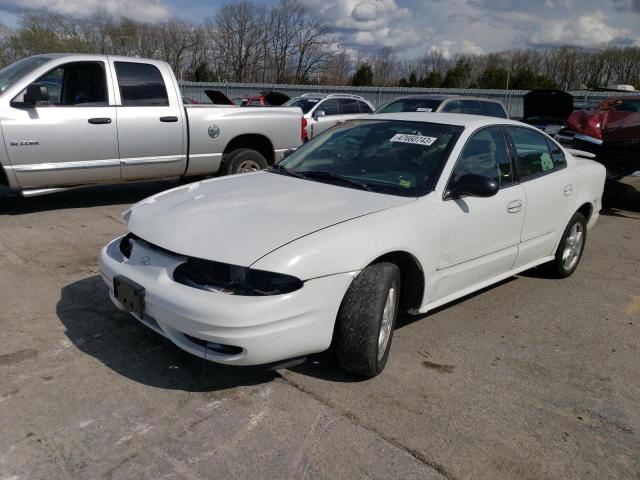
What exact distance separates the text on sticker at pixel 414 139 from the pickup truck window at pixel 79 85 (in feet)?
13.1

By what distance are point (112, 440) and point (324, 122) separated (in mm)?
11947

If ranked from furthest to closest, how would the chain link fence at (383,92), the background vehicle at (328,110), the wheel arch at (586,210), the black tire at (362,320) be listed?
the chain link fence at (383,92)
the background vehicle at (328,110)
the wheel arch at (586,210)
the black tire at (362,320)

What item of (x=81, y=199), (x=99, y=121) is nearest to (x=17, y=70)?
(x=99, y=121)

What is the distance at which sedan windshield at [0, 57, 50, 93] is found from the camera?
614cm

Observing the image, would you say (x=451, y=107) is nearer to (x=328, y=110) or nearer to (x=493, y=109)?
(x=493, y=109)

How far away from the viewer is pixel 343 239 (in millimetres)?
3000

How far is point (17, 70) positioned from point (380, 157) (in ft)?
15.6

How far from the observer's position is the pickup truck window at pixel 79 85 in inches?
254

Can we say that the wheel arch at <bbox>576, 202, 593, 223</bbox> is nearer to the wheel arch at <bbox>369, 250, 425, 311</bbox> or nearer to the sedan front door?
the sedan front door

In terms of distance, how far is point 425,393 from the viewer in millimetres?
3180

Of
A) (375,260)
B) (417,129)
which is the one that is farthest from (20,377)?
(417,129)

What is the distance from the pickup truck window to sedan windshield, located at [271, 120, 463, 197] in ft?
10.7

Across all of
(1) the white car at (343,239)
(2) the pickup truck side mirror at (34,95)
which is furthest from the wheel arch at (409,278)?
(2) the pickup truck side mirror at (34,95)

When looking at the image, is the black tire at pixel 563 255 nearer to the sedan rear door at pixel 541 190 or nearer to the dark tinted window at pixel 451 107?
the sedan rear door at pixel 541 190
